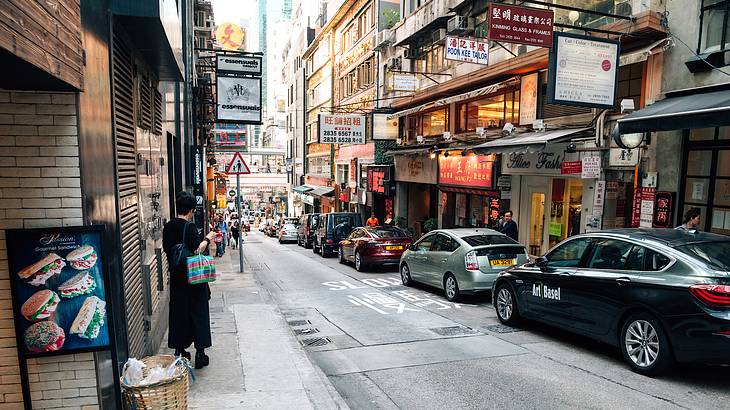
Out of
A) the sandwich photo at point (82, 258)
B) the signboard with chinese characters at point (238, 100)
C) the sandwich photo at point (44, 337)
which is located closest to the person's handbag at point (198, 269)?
the sandwich photo at point (82, 258)

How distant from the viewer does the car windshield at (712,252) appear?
5531mm

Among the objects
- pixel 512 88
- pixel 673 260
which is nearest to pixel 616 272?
pixel 673 260

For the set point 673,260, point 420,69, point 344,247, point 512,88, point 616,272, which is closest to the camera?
point 673,260

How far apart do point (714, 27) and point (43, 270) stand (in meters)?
12.0

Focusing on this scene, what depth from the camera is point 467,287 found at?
33.1ft

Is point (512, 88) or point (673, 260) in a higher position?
point (512, 88)

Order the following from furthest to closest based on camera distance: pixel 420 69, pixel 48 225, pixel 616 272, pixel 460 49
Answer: pixel 420 69
pixel 460 49
pixel 616 272
pixel 48 225

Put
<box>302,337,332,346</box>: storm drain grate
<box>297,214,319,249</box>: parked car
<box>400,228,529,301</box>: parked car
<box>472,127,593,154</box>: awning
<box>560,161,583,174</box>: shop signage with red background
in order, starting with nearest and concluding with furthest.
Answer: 1. <box>302,337,332,346</box>: storm drain grate
2. <box>400,228,529,301</box>: parked car
3. <box>472,127,593,154</box>: awning
4. <box>560,161,583,174</box>: shop signage with red background
5. <box>297,214,319,249</box>: parked car

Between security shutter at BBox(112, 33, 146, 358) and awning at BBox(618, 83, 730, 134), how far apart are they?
29.0ft

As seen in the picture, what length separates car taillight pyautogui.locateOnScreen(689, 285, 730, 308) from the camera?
5.12 m

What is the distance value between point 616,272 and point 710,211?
5.41 metres

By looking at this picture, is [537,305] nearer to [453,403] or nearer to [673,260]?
[673,260]


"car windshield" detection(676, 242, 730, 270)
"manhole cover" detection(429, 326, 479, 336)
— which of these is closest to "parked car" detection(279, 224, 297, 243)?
"manhole cover" detection(429, 326, 479, 336)

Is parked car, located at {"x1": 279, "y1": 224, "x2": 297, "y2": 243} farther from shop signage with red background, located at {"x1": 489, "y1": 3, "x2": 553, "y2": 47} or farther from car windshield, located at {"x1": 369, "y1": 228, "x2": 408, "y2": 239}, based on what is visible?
shop signage with red background, located at {"x1": 489, "y1": 3, "x2": 553, "y2": 47}
